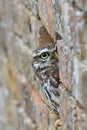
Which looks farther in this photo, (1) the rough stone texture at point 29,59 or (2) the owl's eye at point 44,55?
(2) the owl's eye at point 44,55

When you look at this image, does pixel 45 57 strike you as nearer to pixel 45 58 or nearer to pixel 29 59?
pixel 45 58

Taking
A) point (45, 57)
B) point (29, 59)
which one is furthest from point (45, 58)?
point (29, 59)

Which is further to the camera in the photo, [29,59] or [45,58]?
[29,59]

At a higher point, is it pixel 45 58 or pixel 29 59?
pixel 45 58

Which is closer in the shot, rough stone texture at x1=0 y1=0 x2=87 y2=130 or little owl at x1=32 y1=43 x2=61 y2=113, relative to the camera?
rough stone texture at x1=0 y1=0 x2=87 y2=130
